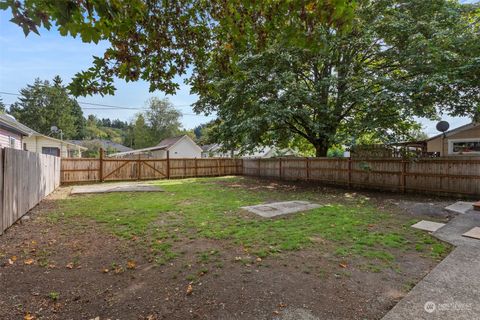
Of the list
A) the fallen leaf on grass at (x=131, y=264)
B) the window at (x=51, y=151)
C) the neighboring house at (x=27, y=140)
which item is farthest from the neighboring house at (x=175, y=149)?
the fallen leaf on grass at (x=131, y=264)

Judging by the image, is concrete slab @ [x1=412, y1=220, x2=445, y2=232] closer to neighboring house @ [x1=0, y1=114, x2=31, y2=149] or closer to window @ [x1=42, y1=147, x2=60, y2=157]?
neighboring house @ [x1=0, y1=114, x2=31, y2=149]

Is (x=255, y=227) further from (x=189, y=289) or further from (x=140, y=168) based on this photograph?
(x=140, y=168)

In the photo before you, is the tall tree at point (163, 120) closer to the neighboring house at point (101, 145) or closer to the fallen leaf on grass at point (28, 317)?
the neighboring house at point (101, 145)

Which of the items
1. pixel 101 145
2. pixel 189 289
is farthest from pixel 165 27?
pixel 101 145

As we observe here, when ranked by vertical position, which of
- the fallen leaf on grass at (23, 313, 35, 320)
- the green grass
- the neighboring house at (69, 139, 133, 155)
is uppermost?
the neighboring house at (69, 139, 133, 155)

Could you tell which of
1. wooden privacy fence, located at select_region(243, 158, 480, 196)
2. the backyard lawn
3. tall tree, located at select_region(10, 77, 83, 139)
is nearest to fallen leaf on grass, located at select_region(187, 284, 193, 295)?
the backyard lawn

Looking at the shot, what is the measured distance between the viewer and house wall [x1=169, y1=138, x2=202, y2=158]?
28.9 meters

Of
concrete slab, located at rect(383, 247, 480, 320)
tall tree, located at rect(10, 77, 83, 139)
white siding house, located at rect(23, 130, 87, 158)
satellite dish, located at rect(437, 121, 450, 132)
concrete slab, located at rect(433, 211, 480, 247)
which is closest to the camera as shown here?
concrete slab, located at rect(383, 247, 480, 320)

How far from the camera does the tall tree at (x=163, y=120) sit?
35.6 meters

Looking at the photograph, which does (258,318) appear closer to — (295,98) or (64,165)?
(295,98)

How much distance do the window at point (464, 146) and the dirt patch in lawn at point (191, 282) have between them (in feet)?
35.5

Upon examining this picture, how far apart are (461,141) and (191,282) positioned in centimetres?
1367

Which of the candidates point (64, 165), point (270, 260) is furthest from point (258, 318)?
point (64, 165)

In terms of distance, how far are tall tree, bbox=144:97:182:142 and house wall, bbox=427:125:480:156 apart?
29.7m
